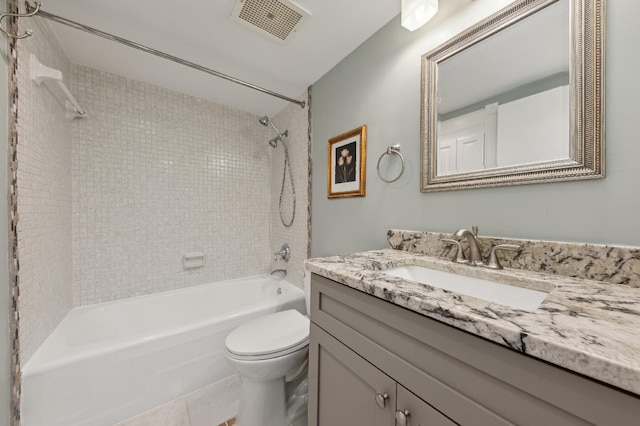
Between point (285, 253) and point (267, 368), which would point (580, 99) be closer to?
point (267, 368)

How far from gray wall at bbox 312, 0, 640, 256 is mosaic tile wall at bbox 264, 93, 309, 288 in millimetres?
158

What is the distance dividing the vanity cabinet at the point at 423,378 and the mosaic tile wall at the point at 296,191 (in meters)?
1.21

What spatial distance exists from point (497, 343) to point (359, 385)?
437 millimetres

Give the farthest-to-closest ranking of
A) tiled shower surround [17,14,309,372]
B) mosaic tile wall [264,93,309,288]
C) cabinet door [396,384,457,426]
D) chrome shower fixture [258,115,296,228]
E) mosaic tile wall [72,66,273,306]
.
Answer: chrome shower fixture [258,115,296,228]
mosaic tile wall [264,93,309,288]
mosaic tile wall [72,66,273,306]
tiled shower surround [17,14,309,372]
cabinet door [396,384,457,426]

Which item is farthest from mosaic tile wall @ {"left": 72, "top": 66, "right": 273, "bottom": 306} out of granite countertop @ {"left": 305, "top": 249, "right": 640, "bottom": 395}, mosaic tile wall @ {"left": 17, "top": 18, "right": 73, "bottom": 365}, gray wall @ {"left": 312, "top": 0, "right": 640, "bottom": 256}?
granite countertop @ {"left": 305, "top": 249, "right": 640, "bottom": 395}

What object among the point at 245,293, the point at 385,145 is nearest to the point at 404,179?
the point at 385,145

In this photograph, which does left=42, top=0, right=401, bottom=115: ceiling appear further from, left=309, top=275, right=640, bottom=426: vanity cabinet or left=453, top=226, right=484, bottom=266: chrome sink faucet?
left=309, top=275, right=640, bottom=426: vanity cabinet

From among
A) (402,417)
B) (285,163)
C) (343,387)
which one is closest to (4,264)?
(343,387)

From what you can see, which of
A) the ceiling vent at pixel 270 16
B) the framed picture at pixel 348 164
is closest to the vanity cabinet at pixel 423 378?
the framed picture at pixel 348 164

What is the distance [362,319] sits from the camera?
0.66 metres

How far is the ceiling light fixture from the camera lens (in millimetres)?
966

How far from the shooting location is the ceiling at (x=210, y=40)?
1172 mm

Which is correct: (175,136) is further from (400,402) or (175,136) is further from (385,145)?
(400,402)

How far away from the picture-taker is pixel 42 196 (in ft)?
3.98
